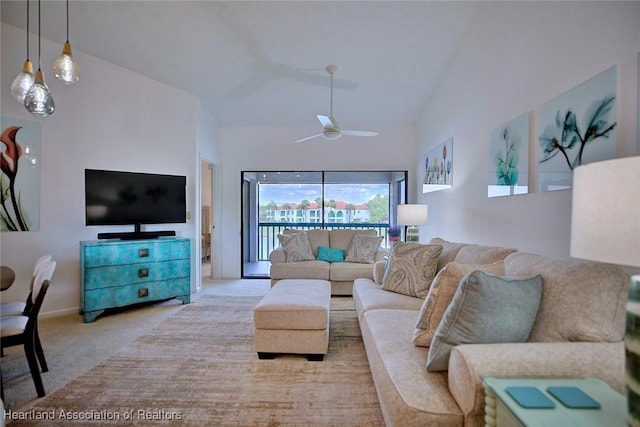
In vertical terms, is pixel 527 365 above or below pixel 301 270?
above

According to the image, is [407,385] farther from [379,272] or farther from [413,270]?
[379,272]

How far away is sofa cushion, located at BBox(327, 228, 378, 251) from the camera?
479cm

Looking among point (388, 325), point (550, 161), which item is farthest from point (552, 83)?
point (388, 325)

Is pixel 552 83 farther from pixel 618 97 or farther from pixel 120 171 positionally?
pixel 120 171

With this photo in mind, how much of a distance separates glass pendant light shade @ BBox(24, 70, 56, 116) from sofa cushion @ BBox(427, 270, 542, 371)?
2977 mm

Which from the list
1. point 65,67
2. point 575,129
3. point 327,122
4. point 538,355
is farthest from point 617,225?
point 65,67

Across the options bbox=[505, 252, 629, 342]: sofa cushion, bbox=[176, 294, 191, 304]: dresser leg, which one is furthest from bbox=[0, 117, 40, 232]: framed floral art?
bbox=[505, 252, 629, 342]: sofa cushion

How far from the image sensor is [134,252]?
3.52 m

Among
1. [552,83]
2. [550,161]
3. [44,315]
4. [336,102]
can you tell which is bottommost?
[44,315]

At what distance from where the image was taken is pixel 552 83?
77.6 inches

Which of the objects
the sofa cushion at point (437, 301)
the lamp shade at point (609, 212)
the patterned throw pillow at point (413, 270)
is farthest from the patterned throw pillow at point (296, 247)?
the lamp shade at point (609, 212)

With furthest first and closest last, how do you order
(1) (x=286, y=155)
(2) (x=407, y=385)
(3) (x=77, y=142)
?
(1) (x=286, y=155)
(3) (x=77, y=142)
(2) (x=407, y=385)

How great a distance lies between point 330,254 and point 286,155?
212 cm

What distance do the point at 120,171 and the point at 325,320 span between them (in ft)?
10.8
